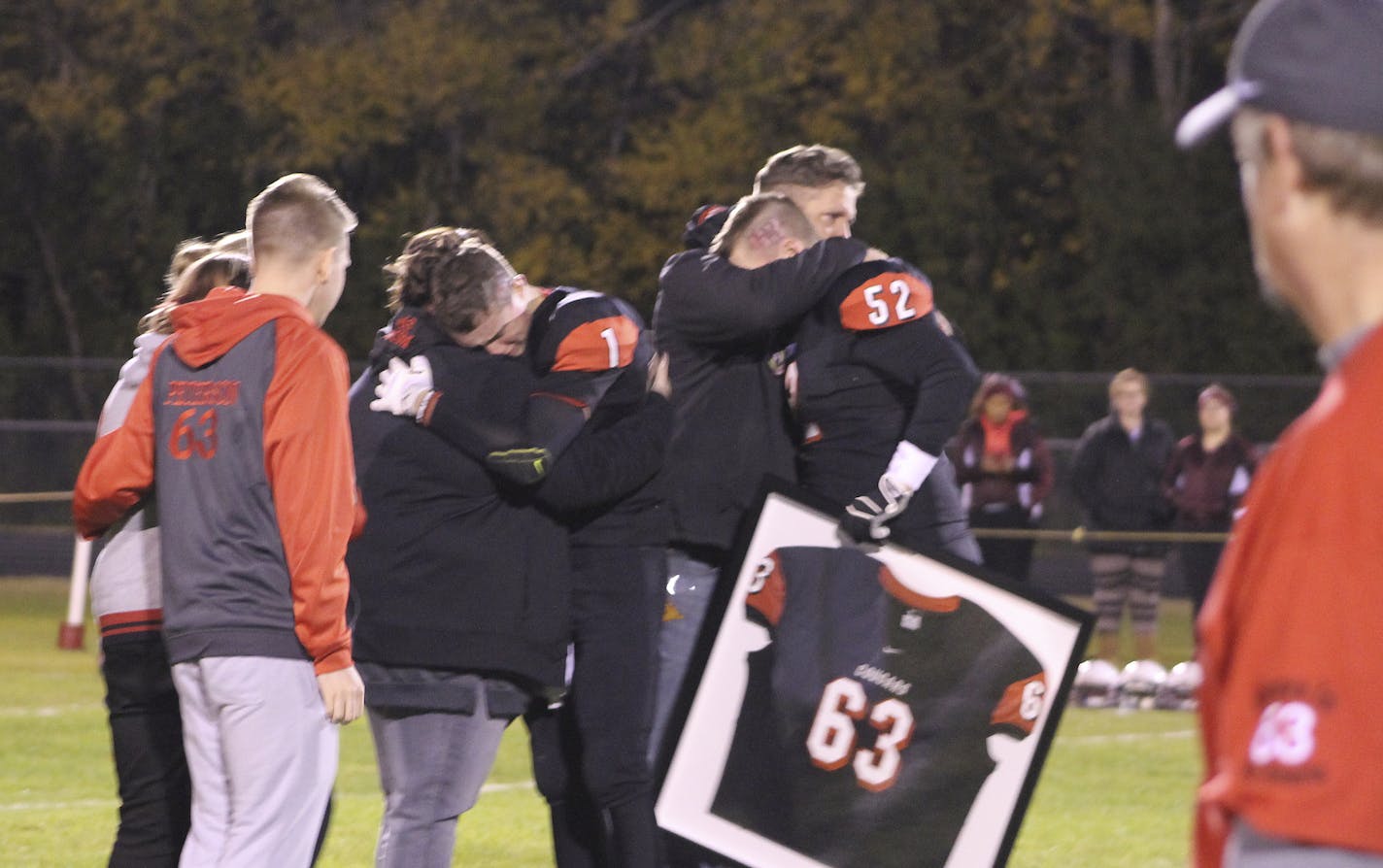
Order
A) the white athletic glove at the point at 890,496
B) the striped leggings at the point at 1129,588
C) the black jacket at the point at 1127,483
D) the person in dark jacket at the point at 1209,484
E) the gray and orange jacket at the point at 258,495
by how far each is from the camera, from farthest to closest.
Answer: the black jacket at the point at 1127,483 < the striped leggings at the point at 1129,588 < the person in dark jacket at the point at 1209,484 < the white athletic glove at the point at 890,496 < the gray and orange jacket at the point at 258,495

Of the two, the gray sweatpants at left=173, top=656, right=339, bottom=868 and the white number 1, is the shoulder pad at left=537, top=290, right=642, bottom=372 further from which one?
the gray sweatpants at left=173, top=656, right=339, bottom=868

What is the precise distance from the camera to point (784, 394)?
5488 mm

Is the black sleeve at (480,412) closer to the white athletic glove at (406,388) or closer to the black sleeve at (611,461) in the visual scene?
the white athletic glove at (406,388)

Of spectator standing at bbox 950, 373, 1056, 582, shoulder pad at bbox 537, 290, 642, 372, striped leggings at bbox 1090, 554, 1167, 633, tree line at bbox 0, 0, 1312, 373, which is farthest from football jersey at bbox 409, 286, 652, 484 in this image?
tree line at bbox 0, 0, 1312, 373

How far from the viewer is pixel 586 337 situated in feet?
15.2

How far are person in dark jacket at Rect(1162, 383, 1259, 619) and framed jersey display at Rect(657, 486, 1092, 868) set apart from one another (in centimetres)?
715

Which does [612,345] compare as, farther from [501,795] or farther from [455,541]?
[501,795]

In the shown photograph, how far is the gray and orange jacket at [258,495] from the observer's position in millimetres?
3875

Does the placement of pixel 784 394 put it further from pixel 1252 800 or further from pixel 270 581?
pixel 1252 800

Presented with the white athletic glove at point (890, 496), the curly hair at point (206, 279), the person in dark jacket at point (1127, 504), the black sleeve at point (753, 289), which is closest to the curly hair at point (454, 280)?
the curly hair at point (206, 279)

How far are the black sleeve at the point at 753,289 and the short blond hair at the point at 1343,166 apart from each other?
3410mm

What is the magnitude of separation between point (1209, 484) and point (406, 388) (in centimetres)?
864

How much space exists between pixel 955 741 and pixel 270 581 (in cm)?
210

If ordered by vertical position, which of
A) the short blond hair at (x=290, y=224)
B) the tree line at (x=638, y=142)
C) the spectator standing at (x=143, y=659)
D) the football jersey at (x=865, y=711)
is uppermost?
the short blond hair at (x=290, y=224)
